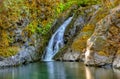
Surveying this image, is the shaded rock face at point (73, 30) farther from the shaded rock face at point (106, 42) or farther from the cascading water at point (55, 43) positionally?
the shaded rock face at point (106, 42)

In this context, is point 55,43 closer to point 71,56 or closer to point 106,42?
point 71,56

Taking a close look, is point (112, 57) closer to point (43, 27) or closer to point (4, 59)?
point (4, 59)

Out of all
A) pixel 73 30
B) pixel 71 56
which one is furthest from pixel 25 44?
pixel 73 30

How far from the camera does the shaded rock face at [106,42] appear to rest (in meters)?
33.5

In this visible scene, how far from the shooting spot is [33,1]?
49.8 metres

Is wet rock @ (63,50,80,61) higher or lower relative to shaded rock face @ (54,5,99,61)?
lower

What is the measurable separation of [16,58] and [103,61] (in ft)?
37.6

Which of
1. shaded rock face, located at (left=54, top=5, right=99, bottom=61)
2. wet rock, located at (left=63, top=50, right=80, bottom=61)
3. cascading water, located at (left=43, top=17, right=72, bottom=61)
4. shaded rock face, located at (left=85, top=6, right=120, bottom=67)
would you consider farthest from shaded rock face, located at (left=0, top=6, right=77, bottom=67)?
shaded rock face, located at (left=85, top=6, right=120, bottom=67)

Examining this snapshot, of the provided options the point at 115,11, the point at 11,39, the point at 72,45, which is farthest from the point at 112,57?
the point at 11,39

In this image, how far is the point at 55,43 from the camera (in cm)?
4744

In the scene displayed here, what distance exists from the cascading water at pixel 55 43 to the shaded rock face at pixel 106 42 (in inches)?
461

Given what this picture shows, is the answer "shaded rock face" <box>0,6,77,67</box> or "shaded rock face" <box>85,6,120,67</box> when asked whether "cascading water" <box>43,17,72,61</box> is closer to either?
"shaded rock face" <box>0,6,77,67</box>

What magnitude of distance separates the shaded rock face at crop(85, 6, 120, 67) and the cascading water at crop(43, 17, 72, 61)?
11.7 meters

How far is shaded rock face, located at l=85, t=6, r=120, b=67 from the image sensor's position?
110 ft
